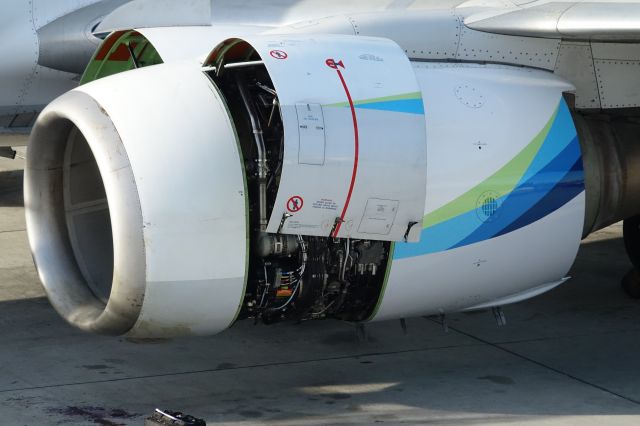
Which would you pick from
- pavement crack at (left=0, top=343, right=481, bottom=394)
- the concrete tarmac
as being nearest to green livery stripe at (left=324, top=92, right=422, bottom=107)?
the concrete tarmac

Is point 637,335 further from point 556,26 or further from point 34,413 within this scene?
point 34,413

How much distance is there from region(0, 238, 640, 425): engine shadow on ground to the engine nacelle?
2.00 feet

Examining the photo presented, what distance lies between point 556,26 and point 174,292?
315 cm

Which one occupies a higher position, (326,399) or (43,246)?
(43,246)

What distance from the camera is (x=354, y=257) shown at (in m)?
7.33

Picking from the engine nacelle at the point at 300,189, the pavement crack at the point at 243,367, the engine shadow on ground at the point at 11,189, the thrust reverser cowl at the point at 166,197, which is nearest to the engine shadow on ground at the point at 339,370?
the pavement crack at the point at 243,367

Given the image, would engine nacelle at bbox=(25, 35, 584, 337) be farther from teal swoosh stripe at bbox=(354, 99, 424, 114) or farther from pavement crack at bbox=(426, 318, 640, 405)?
pavement crack at bbox=(426, 318, 640, 405)

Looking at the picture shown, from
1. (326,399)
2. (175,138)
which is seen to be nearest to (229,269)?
(175,138)

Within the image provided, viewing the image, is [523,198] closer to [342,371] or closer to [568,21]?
[568,21]

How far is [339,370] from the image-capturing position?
8.40 meters

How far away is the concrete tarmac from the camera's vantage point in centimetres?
750

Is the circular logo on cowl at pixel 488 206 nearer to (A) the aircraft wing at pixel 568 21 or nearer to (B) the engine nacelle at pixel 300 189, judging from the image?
(B) the engine nacelle at pixel 300 189

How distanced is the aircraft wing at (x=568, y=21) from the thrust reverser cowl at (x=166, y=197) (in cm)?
227

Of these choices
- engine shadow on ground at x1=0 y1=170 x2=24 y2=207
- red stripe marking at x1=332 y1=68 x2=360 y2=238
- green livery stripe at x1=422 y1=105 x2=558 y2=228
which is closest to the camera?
red stripe marking at x1=332 y1=68 x2=360 y2=238
